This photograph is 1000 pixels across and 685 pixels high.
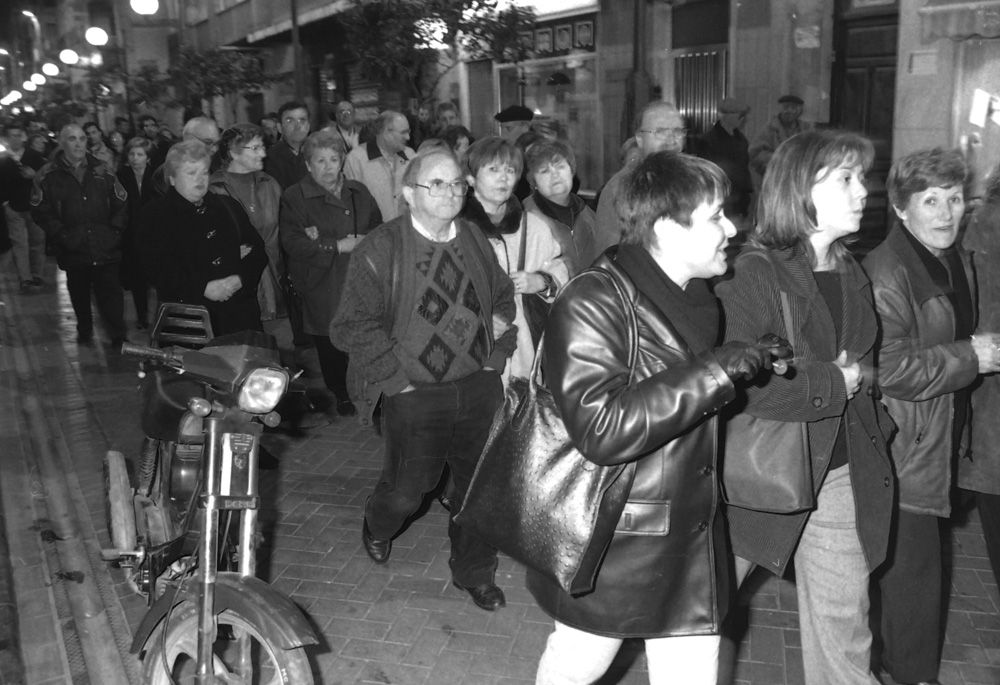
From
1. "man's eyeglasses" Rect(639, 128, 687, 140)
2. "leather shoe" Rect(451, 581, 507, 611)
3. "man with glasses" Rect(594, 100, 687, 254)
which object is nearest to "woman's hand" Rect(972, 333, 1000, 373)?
"leather shoe" Rect(451, 581, 507, 611)

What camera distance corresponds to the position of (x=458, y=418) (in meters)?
4.54

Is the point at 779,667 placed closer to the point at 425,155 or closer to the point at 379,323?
the point at 379,323

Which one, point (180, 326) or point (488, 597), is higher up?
point (180, 326)

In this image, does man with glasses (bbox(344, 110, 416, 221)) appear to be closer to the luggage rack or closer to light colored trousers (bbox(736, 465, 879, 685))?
the luggage rack

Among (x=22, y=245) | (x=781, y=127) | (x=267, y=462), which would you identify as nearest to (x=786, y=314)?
(x=267, y=462)

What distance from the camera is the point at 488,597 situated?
4621mm

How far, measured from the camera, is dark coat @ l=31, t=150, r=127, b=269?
1033 centimetres

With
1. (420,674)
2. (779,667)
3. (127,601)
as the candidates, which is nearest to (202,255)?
(127,601)

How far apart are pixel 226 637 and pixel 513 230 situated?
2650 millimetres

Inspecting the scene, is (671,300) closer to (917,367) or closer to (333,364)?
(917,367)

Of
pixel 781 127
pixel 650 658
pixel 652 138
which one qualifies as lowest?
pixel 650 658

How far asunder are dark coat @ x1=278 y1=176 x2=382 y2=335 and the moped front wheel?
375cm

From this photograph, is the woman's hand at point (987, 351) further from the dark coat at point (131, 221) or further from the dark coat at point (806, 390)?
the dark coat at point (131, 221)

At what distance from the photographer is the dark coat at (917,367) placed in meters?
3.46
